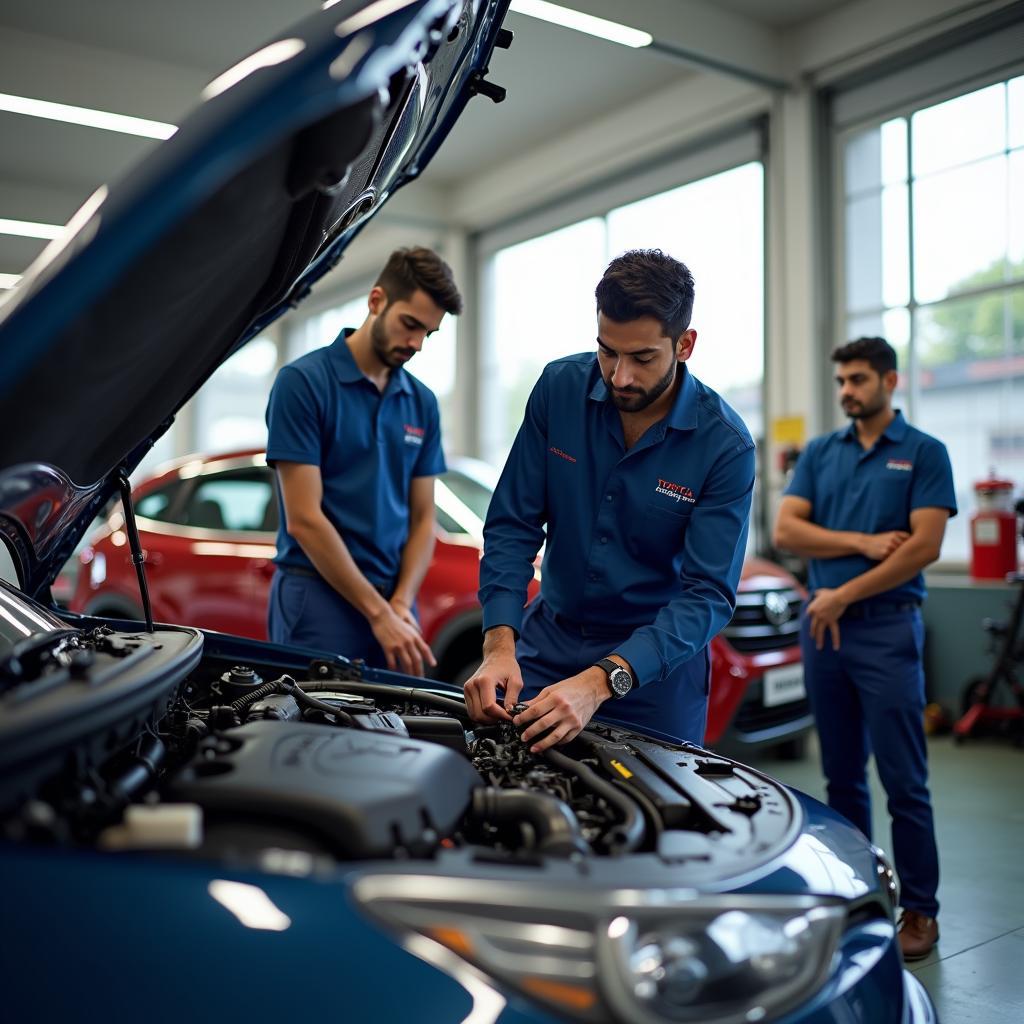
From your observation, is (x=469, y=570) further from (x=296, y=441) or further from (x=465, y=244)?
(x=465, y=244)

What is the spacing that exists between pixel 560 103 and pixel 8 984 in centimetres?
839

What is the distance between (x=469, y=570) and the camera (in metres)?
4.25

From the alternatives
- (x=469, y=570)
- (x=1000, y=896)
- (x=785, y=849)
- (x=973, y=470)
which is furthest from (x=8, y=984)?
(x=973, y=470)

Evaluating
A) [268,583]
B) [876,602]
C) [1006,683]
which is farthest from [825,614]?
[1006,683]

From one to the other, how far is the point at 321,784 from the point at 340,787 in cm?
2

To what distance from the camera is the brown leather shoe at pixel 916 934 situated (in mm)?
2654

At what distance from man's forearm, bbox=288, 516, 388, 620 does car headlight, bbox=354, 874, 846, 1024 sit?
1.81 m

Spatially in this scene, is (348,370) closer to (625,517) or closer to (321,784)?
(625,517)

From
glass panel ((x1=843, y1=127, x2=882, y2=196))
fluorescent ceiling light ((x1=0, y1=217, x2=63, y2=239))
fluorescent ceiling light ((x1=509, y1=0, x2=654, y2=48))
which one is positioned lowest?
glass panel ((x1=843, y1=127, x2=882, y2=196))

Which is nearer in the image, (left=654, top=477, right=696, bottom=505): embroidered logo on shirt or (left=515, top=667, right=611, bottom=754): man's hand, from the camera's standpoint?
(left=515, top=667, right=611, bottom=754): man's hand

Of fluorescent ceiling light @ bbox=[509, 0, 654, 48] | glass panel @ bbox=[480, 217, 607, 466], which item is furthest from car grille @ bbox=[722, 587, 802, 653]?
glass panel @ bbox=[480, 217, 607, 466]

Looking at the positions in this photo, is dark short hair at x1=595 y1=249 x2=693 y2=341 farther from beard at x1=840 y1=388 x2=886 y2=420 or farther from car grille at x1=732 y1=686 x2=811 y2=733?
car grille at x1=732 y1=686 x2=811 y2=733

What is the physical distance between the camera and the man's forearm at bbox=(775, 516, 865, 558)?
3185 millimetres

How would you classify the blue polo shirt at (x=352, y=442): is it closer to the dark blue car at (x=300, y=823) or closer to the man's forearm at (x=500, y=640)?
the man's forearm at (x=500, y=640)
